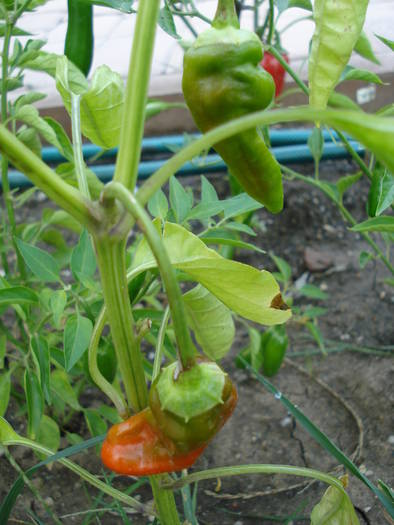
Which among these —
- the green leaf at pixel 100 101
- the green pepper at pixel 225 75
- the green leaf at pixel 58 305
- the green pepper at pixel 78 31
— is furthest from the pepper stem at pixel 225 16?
the green pepper at pixel 78 31

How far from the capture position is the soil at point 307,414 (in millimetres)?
931

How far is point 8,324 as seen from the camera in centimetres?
138

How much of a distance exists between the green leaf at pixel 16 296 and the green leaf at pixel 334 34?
0.35 m

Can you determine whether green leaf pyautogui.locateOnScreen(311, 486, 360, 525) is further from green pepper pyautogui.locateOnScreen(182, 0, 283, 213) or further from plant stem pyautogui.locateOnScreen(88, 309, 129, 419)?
green pepper pyautogui.locateOnScreen(182, 0, 283, 213)

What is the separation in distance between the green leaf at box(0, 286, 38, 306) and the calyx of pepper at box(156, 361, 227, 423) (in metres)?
Answer: 0.27

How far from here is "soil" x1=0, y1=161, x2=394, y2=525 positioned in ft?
3.05

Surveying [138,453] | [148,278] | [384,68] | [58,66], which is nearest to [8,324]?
[148,278]

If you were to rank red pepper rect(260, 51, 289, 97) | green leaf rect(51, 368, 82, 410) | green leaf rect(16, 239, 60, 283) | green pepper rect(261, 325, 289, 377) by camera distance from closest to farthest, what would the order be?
green leaf rect(16, 239, 60, 283) < green leaf rect(51, 368, 82, 410) < green pepper rect(261, 325, 289, 377) < red pepper rect(260, 51, 289, 97)

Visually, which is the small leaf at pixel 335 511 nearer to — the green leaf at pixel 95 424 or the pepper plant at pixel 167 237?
the pepper plant at pixel 167 237

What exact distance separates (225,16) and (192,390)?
27 centimetres

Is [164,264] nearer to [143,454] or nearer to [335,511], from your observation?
[143,454]

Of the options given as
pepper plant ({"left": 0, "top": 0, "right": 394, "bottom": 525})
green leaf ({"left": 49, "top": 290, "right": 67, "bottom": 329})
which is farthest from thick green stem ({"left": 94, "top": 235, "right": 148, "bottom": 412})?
green leaf ({"left": 49, "top": 290, "right": 67, "bottom": 329})

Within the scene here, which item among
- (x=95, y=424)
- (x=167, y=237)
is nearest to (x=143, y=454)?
(x=167, y=237)

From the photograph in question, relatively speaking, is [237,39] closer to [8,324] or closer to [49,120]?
[49,120]
